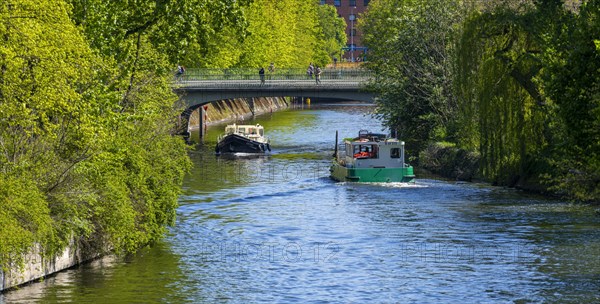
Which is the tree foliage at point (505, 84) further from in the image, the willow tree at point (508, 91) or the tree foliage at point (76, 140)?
the tree foliage at point (76, 140)

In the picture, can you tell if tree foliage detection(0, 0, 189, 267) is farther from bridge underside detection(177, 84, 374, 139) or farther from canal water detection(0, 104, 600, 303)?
bridge underside detection(177, 84, 374, 139)

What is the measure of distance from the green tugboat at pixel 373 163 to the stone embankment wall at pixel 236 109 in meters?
41.0

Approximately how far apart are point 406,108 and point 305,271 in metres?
35.7

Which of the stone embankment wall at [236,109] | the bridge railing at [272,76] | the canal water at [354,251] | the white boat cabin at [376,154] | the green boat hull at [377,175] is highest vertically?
the bridge railing at [272,76]

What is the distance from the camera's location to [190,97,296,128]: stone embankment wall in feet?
367

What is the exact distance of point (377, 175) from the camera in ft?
192

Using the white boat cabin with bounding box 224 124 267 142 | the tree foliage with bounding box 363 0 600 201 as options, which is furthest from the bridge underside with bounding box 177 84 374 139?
the white boat cabin with bounding box 224 124 267 142

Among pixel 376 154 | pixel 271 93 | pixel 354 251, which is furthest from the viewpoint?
pixel 271 93

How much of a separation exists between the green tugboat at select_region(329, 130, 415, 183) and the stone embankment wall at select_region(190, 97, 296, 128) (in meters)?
41.0

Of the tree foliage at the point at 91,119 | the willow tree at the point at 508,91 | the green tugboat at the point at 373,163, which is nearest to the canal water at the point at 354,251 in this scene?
A: the green tugboat at the point at 373,163

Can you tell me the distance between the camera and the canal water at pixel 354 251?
31219 millimetres

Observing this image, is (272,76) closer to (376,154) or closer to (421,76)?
(421,76)

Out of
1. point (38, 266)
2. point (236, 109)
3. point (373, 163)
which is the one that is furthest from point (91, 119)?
point (236, 109)

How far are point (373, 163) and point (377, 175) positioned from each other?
197cm
